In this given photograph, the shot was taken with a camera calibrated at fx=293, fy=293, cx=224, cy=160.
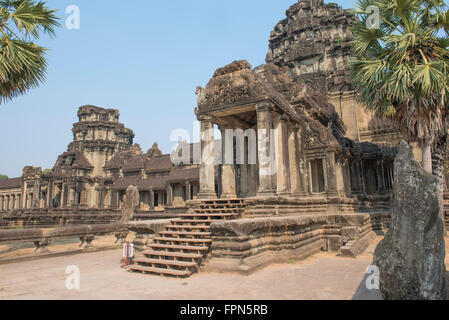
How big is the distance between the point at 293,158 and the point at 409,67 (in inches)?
237

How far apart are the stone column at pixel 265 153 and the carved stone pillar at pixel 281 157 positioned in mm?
1374

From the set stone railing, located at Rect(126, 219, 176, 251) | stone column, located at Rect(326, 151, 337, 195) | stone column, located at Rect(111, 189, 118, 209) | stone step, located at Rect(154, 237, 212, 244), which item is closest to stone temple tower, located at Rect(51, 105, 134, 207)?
stone column, located at Rect(111, 189, 118, 209)

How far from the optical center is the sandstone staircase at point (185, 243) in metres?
7.21

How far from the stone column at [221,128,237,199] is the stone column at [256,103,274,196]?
95.8 inches

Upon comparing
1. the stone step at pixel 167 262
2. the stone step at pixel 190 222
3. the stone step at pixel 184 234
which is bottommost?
the stone step at pixel 167 262

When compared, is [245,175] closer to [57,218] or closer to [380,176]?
[380,176]

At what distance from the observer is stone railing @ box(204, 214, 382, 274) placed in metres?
7.21

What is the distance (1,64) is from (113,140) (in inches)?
A: 1965

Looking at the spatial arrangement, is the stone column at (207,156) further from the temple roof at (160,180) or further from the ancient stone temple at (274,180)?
the temple roof at (160,180)

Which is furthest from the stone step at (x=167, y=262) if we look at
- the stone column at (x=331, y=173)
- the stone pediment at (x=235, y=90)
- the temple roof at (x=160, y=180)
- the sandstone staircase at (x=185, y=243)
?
the temple roof at (x=160, y=180)

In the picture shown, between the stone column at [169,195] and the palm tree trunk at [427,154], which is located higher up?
the palm tree trunk at [427,154]

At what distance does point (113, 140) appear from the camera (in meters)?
57.0
